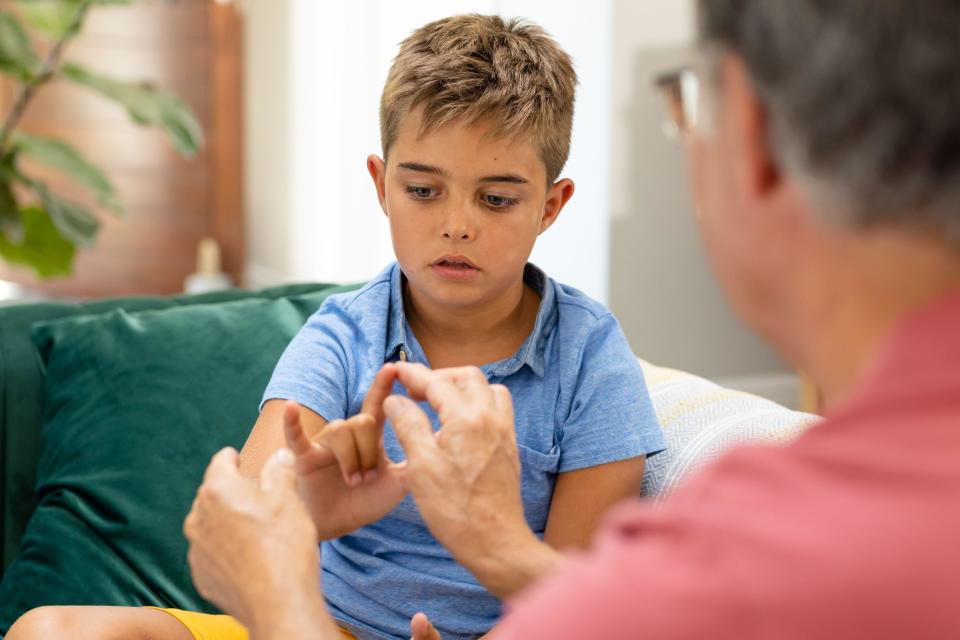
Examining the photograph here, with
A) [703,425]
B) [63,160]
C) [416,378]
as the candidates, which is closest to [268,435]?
[416,378]

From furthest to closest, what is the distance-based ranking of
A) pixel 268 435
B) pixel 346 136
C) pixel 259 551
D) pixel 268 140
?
pixel 268 140
pixel 346 136
pixel 268 435
pixel 259 551

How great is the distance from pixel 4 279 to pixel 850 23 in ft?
19.2

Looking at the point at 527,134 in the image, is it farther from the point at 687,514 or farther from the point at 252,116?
the point at 252,116

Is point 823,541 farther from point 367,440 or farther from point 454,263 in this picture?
point 454,263

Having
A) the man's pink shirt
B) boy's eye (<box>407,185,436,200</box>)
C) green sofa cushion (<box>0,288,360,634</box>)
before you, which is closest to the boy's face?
boy's eye (<box>407,185,436,200</box>)

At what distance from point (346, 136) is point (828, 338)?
3670 mm

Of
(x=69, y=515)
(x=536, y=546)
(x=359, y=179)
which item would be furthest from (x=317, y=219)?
(x=536, y=546)

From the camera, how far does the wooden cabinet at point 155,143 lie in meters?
5.66

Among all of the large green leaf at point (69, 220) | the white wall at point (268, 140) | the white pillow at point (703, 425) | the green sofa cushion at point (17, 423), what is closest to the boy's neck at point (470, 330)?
the white pillow at point (703, 425)

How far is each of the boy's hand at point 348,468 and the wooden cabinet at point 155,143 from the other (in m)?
4.67

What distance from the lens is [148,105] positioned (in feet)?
8.54

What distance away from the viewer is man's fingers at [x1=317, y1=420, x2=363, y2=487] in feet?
3.44

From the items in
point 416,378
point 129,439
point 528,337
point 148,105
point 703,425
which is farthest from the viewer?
point 148,105

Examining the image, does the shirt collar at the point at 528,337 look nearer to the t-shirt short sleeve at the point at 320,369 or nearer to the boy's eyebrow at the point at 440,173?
the t-shirt short sleeve at the point at 320,369
